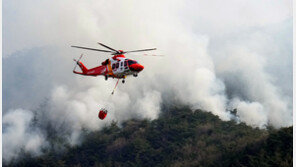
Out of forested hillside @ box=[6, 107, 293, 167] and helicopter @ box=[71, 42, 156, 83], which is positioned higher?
forested hillside @ box=[6, 107, 293, 167]

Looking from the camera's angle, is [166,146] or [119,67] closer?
[119,67]

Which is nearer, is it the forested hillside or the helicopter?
the helicopter

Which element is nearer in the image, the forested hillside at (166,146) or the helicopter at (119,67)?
the helicopter at (119,67)

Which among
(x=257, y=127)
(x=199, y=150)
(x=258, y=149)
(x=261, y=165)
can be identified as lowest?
(x=261, y=165)

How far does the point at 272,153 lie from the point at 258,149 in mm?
8519

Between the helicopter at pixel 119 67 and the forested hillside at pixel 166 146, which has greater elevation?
the forested hillside at pixel 166 146

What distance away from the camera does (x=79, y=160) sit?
192m

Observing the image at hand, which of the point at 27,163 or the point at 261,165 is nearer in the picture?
the point at 261,165

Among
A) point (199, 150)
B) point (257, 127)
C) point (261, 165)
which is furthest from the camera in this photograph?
point (257, 127)

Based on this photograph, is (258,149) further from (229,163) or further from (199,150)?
(199,150)

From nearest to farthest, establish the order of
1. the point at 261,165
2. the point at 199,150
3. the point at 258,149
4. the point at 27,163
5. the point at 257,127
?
the point at 261,165, the point at 258,149, the point at 199,150, the point at 257,127, the point at 27,163

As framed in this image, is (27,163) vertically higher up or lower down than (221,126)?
lower down

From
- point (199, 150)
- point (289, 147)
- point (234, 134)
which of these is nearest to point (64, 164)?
point (199, 150)

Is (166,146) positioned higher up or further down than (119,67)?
higher up
